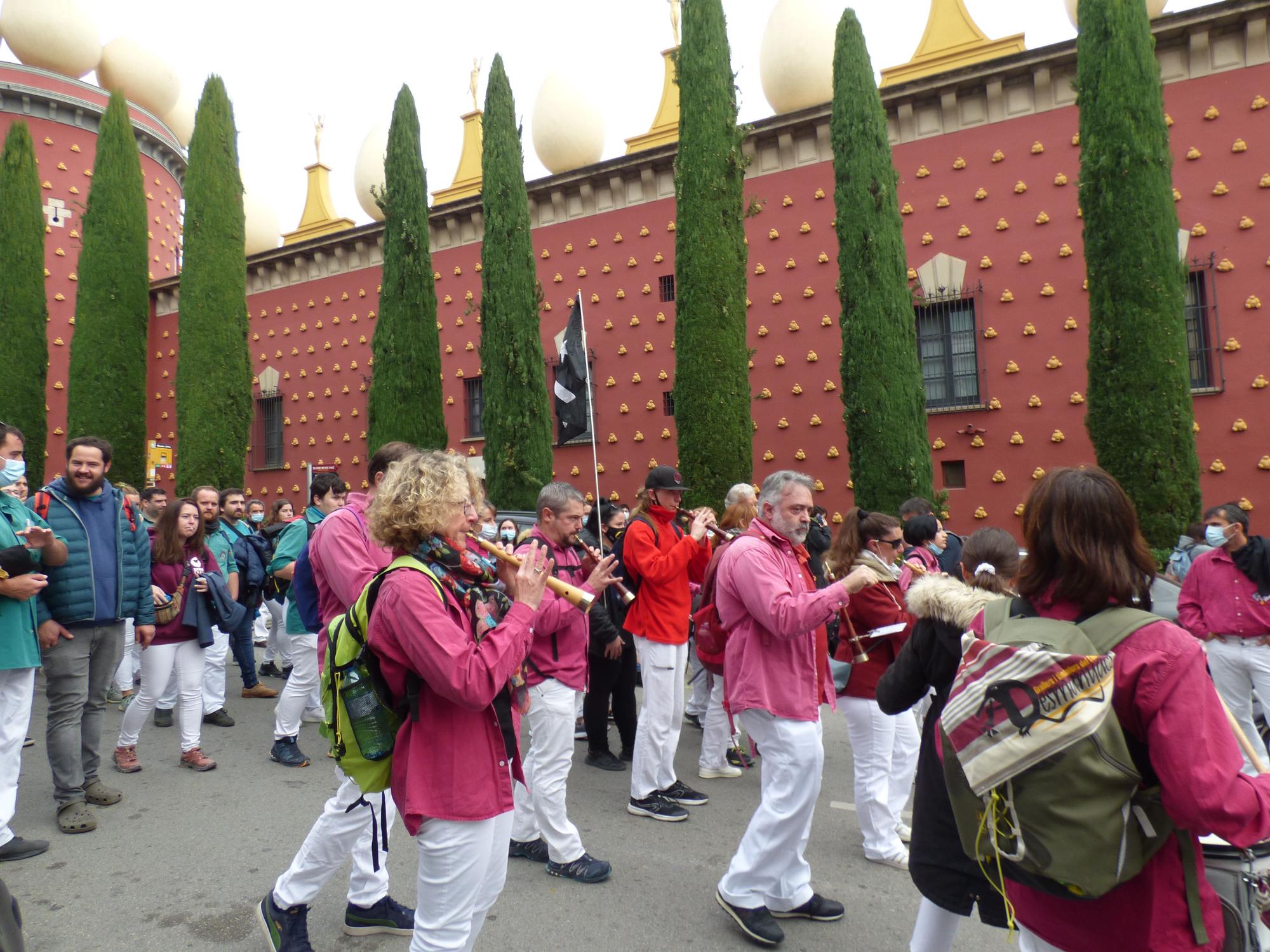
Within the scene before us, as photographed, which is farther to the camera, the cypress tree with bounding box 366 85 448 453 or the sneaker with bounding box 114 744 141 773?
the cypress tree with bounding box 366 85 448 453

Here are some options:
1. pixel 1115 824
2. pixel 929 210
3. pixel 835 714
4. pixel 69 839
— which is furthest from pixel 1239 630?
pixel 929 210

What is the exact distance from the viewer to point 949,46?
1424cm

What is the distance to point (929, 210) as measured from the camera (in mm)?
13656

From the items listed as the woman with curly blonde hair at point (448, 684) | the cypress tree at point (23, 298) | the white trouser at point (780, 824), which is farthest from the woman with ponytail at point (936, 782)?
the cypress tree at point (23, 298)

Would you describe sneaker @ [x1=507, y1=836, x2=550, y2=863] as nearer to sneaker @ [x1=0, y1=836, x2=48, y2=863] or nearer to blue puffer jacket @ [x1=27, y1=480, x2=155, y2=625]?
sneaker @ [x1=0, y1=836, x2=48, y2=863]

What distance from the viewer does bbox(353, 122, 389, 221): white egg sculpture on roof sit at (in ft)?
72.4

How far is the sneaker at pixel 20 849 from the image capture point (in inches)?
173

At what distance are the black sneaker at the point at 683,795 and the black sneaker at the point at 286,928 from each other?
2581 mm

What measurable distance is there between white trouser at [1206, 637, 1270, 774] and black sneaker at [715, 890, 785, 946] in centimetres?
426

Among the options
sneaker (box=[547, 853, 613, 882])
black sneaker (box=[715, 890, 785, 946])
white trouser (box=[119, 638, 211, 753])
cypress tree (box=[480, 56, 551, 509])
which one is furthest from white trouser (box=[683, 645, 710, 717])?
cypress tree (box=[480, 56, 551, 509])

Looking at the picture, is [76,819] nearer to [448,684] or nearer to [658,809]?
[658,809]

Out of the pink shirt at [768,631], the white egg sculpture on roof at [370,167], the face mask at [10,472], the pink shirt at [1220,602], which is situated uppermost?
the white egg sculpture on roof at [370,167]

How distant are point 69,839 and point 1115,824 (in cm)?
532

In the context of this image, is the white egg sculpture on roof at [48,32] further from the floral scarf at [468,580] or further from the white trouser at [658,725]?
the floral scarf at [468,580]
